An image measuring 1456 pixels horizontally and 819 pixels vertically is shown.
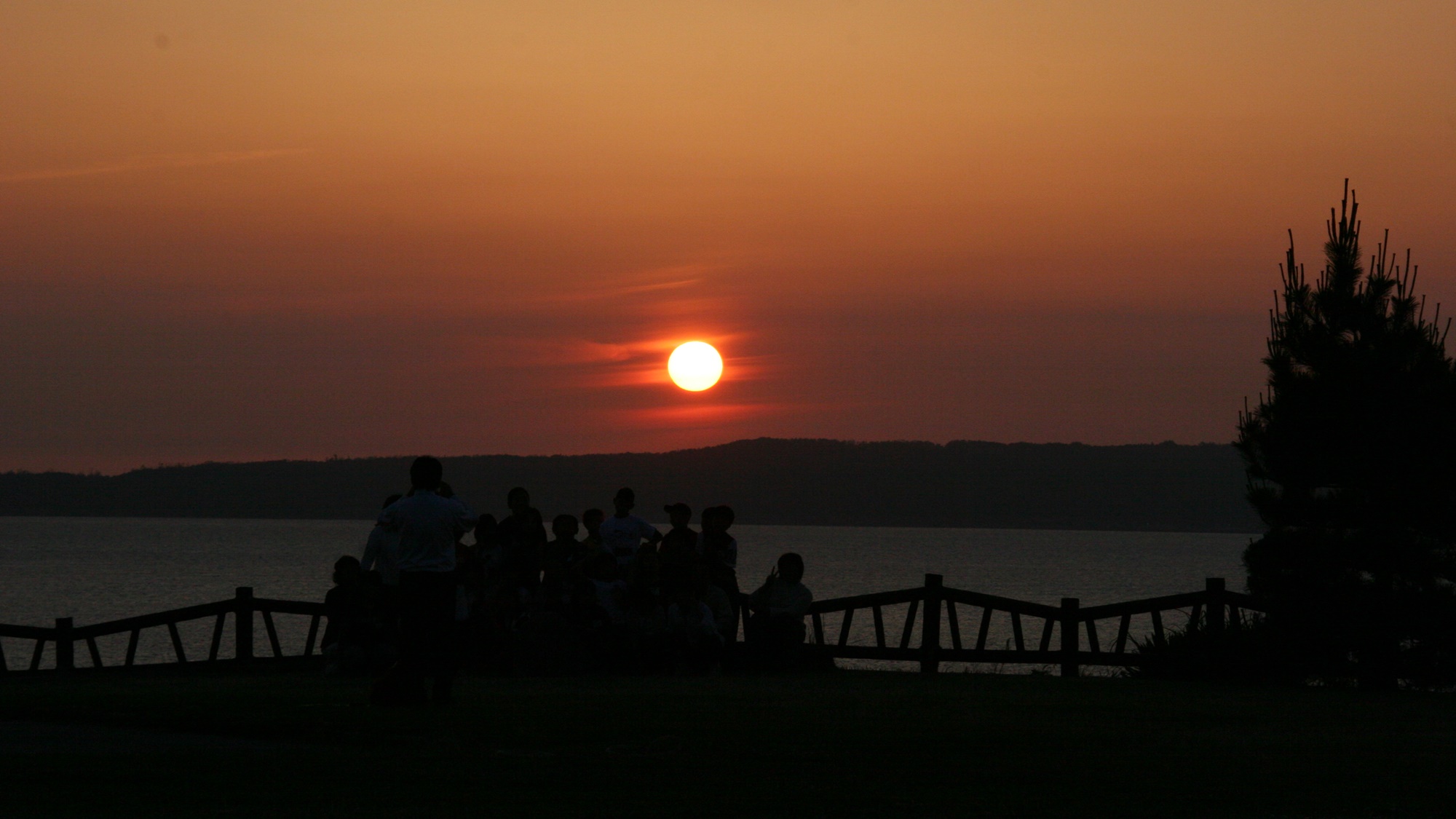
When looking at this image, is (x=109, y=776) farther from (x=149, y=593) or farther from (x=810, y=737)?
(x=149, y=593)

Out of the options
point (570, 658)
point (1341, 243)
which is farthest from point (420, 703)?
point (1341, 243)

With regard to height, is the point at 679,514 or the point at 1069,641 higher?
the point at 679,514

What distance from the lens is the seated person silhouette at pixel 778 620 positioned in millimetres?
17500

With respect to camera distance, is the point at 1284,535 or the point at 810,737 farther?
the point at 1284,535

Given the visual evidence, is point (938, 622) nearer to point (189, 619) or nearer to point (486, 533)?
Answer: point (486, 533)

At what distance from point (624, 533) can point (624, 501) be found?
1.24 ft

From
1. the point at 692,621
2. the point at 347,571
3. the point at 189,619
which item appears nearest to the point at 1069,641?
the point at 692,621

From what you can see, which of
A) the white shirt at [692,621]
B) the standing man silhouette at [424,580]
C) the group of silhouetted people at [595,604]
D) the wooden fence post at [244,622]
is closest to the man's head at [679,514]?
the group of silhouetted people at [595,604]

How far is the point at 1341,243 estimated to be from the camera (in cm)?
1827

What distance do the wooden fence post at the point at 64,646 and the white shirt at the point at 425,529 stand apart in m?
8.66

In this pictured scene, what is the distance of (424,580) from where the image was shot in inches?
481

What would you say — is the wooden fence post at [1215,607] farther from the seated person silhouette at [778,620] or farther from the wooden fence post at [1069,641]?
the seated person silhouette at [778,620]

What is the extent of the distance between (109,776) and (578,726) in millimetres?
3190

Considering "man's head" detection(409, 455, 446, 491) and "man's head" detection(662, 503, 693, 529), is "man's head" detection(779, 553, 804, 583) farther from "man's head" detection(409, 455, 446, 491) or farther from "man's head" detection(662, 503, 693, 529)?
"man's head" detection(409, 455, 446, 491)
